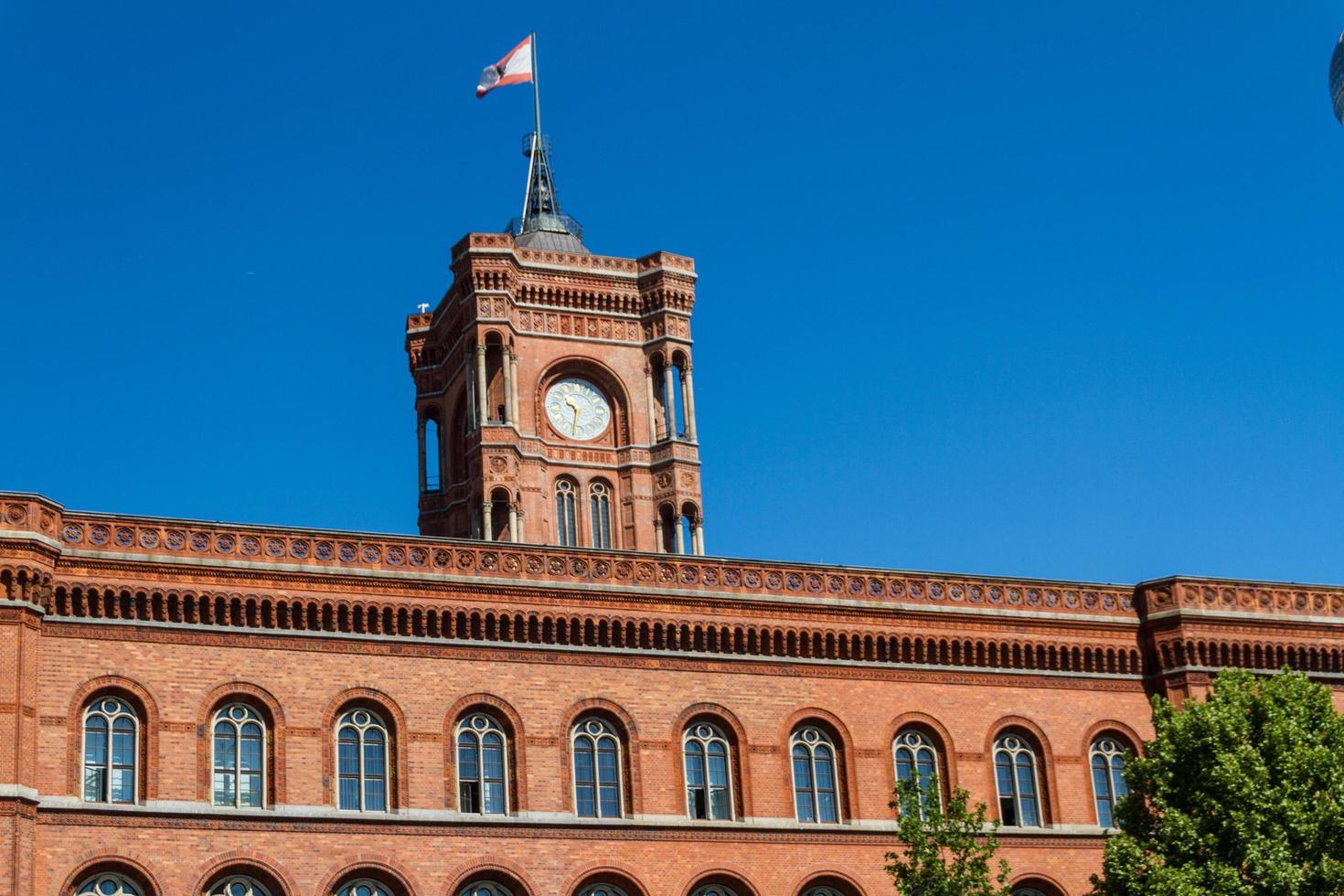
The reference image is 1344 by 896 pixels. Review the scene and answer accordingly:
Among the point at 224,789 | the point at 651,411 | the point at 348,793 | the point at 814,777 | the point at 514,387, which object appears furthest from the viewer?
the point at 651,411

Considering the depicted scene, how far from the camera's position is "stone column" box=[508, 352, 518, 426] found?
245 feet

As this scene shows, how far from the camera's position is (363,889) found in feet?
145

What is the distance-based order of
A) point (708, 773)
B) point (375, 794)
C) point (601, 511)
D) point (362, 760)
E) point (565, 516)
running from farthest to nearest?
point (601, 511)
point (565, 516)
point (708, 773)
point (362, 760)
point (375, 794)

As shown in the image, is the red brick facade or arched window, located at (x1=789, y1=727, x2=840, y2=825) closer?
the red brick facade

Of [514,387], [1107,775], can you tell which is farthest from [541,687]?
[514,387]

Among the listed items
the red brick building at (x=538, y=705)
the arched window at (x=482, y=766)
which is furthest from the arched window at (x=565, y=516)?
the arched window at (x=482, y=766)

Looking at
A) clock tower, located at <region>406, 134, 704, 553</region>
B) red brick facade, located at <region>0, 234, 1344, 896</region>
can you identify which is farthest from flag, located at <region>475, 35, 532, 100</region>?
red brick facade, located at <region>0, 234, 1344, 896</region>

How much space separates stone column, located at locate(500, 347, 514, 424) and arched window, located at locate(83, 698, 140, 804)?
105 ft

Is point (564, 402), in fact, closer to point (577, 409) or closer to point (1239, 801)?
point (577, 409)

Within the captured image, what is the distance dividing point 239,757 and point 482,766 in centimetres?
528

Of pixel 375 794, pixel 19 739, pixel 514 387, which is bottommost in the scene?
pixel 375 794

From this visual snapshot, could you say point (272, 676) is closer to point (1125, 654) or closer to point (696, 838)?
point (696, 838)

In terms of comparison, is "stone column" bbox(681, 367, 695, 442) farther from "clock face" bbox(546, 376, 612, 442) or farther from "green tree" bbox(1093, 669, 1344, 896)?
"green tree" bbox(1093, 669, 1344, 896)

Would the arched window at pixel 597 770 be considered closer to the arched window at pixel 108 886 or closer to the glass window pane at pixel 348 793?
the glass window pane at pixel 348 793
